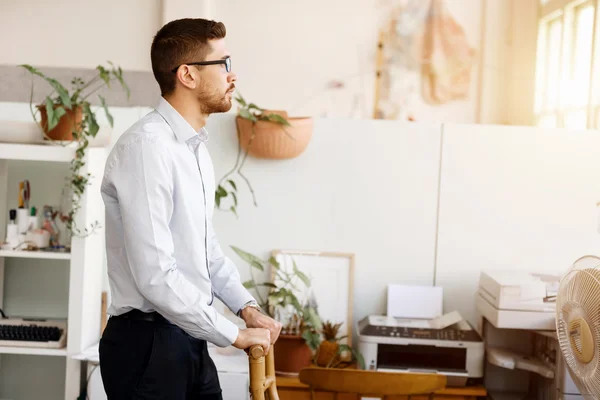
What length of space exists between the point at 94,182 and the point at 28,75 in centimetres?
135

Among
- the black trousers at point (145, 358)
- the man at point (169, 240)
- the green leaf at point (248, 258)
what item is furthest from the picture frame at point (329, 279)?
the black trousers at point (145, 358)

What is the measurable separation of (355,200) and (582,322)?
1.37 m

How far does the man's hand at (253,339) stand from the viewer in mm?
1677

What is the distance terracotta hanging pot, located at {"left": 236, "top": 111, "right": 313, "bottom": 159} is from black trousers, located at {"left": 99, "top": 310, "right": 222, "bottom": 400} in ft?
5.25

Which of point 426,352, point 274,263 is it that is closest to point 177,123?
point 274,263

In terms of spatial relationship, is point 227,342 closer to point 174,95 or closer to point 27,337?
→ point 174,95

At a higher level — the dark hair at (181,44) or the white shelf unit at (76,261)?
the dark hair at (181,44)

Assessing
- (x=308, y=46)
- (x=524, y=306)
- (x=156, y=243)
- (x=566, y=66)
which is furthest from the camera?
(x=308, y=46)

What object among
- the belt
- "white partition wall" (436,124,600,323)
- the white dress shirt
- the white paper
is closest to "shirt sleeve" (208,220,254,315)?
the white dress shirt

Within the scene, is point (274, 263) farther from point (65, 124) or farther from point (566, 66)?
point (566, 66)

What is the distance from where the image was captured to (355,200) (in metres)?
3.46

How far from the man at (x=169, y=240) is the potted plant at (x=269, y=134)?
1387mm

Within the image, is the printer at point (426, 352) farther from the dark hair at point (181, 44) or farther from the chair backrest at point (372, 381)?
the dark hair at point (181, 44)

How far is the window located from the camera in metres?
4.11
